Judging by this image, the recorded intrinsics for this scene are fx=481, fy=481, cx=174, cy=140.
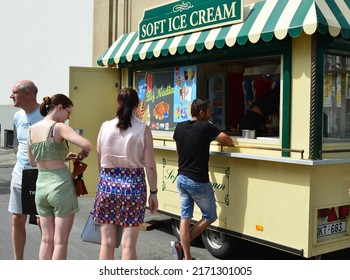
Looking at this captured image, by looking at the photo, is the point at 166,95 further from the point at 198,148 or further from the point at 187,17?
the point at 198,148

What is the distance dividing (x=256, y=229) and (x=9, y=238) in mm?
3195

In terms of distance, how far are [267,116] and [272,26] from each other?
4.09ft

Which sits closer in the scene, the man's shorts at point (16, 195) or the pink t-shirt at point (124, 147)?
the pink t-shirt at point (124, 147)

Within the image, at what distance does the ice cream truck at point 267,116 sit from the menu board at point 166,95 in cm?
2

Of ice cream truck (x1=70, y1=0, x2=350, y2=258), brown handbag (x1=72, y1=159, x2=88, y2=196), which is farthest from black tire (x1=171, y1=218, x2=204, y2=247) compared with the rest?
brown handbag (x1=72, y1=159, x2=88, y2=196)

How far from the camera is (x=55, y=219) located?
383 centimetres

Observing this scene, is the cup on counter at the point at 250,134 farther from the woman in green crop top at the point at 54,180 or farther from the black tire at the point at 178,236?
the woman in green crop top at the point at 54,180

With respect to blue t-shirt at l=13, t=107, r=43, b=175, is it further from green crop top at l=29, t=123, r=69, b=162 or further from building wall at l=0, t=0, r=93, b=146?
building wall at l=0, t=0, r=93, b=146

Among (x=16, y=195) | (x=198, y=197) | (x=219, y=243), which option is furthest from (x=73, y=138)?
(x=219, y=243)

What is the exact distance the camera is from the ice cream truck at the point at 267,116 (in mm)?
4406

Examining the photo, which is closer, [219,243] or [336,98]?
[336,98]

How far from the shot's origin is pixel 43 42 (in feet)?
46.5

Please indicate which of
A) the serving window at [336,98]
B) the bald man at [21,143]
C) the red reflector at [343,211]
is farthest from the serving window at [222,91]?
the bald man at [21,143]
